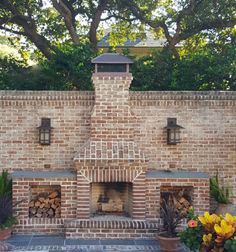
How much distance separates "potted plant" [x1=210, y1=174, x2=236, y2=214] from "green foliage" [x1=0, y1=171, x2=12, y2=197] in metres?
4.45

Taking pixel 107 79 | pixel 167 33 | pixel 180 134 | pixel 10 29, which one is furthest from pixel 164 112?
pixel 10 29

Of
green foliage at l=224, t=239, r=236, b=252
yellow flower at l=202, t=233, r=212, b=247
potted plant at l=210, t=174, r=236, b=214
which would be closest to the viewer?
green foliage at l=224, t=239, r=236, b=252

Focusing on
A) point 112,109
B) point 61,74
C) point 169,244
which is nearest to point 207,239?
point 169,244

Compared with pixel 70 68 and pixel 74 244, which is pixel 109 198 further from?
pixel 70 68

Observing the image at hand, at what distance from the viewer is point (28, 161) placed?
9016 millimetres

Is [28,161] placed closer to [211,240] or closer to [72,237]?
[72,237]

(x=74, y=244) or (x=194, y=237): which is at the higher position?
(x=194, y=237)

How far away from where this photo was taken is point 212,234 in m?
5.61

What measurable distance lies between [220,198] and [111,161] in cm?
258

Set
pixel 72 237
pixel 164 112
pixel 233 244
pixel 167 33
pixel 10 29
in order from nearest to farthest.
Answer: pixel 233 244
pixel 72 237
pixel 164 112
pixel 167 33
pixel 10 29

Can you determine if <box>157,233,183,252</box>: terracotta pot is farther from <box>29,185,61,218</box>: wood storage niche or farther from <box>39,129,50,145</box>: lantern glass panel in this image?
<box>39,129,50,145</box>: lantern glass panel

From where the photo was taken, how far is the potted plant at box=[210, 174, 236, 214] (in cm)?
845

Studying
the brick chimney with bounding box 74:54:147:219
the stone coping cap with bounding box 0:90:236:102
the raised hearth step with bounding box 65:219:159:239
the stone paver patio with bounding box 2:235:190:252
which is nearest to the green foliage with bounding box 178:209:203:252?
the stone paver patio with bounding box 2:235:190:252

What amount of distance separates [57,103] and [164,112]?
8.23 ft
